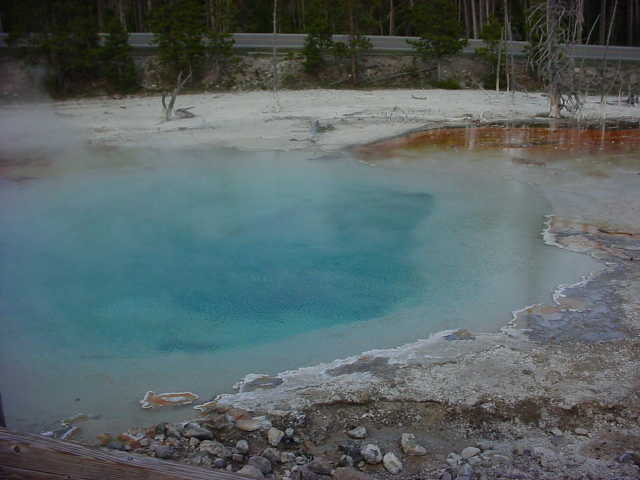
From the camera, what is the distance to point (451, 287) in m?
5.74

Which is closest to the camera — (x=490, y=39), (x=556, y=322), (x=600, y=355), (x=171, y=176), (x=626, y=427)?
(x=626, y=427)

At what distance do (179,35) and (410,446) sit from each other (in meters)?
17.6

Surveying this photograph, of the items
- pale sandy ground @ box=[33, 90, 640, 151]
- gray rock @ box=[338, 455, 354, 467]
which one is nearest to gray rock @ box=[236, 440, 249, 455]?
gray rock @ box=[338, 455, 354, 467]

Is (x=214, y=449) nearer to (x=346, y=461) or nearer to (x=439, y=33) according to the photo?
(x=346, y=461)

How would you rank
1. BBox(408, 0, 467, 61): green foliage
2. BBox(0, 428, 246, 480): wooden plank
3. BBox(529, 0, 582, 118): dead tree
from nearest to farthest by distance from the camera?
1. BBox(0, 428, 246, 480): wooden plank
2. BBox(529, 0, 582, 118): dead tree
3. BBox(408, 0, 467, 61): green foliage

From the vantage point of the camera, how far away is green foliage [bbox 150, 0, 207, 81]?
62.5 ft

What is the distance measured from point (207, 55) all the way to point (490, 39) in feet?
27.1

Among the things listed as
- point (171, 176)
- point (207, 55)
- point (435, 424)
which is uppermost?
point (207, 55)

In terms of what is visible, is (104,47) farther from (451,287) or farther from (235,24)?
(451,287)

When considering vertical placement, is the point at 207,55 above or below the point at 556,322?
above

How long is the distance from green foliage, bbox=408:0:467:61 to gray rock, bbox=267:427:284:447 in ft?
58.7

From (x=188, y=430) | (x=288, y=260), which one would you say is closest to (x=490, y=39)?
(x=288, y=260)

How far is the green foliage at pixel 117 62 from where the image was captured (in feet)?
60.8

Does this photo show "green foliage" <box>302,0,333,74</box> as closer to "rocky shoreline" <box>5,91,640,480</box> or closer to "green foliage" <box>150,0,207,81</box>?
"green foliage" <box>150,0,207,81</box>
